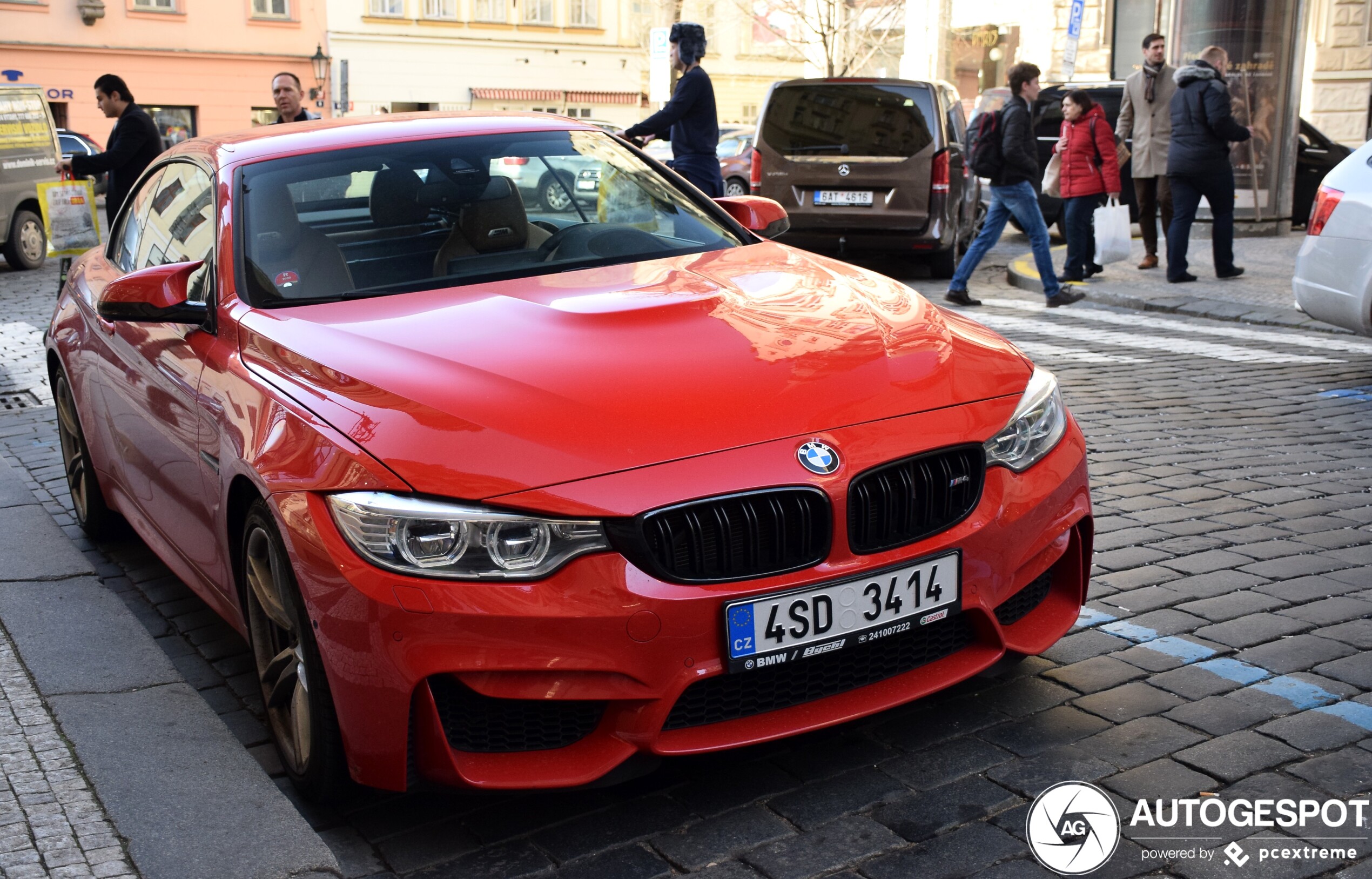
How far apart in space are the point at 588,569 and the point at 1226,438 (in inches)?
179

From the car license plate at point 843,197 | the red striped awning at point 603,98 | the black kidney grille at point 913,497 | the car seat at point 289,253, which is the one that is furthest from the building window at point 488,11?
the black kidney grille at point 913,497

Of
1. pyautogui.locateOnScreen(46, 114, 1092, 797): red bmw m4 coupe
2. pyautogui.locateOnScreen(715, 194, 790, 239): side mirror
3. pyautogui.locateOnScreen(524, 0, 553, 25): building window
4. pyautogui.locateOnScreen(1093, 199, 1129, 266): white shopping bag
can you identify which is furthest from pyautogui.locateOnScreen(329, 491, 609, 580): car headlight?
pyautogui.locateOnScreen(524, 0, 553, 25): building window

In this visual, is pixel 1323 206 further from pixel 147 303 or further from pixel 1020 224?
pixel 147 303

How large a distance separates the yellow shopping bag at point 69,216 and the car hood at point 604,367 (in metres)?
11.3

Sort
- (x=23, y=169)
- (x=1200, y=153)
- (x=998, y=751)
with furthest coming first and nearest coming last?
(x=23, y=169) < (x=1200, y=153) < (x=998, y=751)

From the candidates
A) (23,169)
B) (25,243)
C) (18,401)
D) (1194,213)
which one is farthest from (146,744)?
(23,169)

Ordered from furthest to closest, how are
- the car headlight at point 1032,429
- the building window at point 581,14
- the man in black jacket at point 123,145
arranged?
the building window at point 581,14 < the man in black jacket at point 123,145 < the car headlight at point 1032,429

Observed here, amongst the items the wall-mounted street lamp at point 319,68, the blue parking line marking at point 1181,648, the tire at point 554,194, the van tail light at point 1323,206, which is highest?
the wall-mounted street lamp at point 319,68

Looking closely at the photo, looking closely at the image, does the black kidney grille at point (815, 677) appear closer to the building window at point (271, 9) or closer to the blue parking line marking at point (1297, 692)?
the blue parking line marking at point (1297, 692)

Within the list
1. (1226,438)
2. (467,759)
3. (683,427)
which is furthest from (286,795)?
(1226,438)

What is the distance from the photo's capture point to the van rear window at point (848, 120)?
42.0 feet

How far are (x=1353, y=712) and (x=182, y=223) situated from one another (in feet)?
11.9

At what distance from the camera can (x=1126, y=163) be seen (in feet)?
53.6

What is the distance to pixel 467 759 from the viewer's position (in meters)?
2.84
